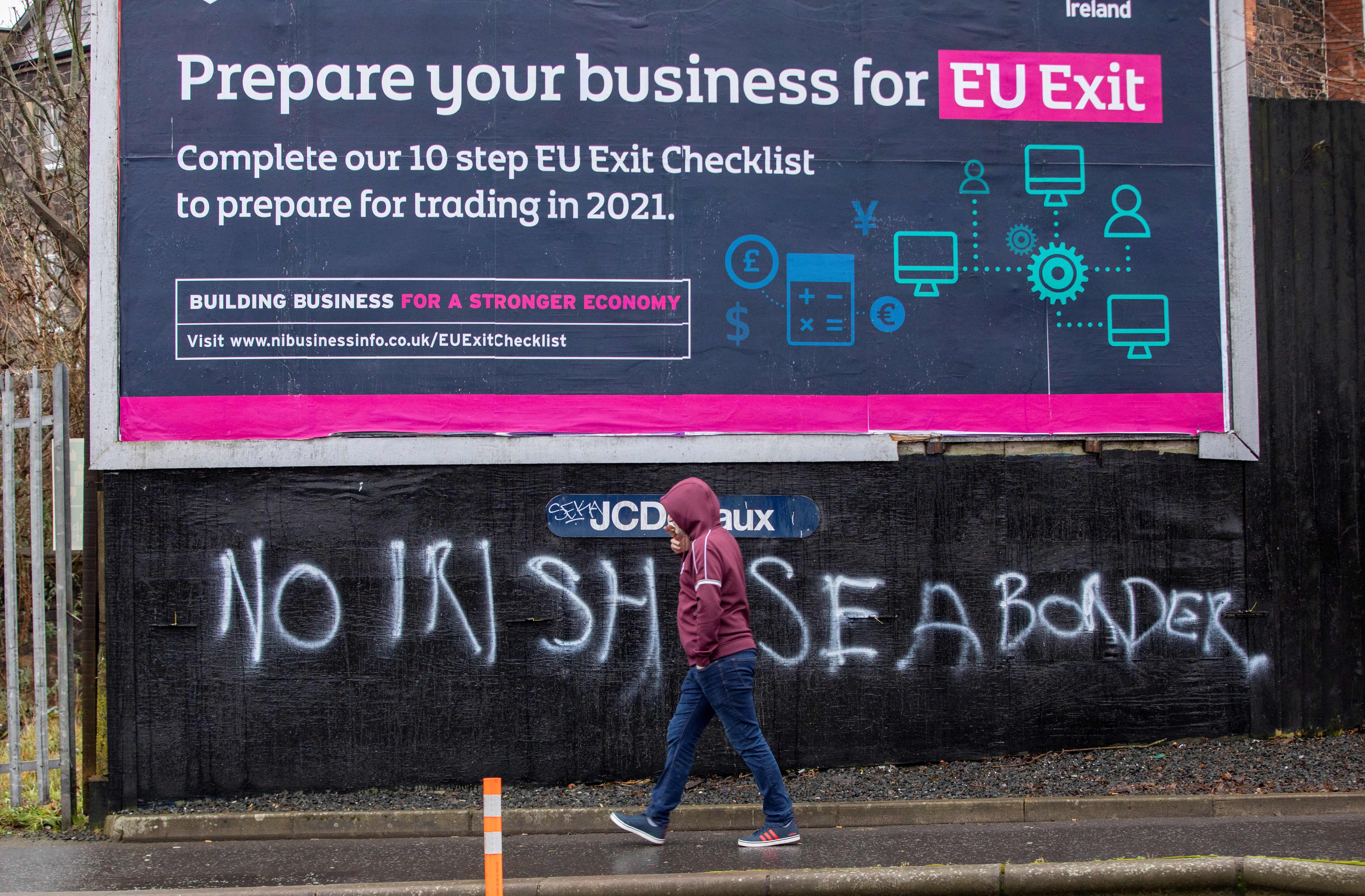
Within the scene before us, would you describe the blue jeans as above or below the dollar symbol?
below

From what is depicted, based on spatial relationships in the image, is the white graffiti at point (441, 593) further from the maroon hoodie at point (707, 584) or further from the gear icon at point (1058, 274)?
the gear icon at point (1058, 274)

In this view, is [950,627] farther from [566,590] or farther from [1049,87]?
[1049,87]

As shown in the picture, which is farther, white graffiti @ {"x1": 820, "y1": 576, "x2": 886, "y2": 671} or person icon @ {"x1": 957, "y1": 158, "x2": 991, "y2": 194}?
person icon @ {"x1": 957, "y1": 158, "x2": 991, "y2": 194}

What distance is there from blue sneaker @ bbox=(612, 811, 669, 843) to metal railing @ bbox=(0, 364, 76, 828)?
3261 mm

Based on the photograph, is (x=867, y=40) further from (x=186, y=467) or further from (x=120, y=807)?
(x=120, y=807)

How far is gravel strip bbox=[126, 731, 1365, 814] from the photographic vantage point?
6.42 metres

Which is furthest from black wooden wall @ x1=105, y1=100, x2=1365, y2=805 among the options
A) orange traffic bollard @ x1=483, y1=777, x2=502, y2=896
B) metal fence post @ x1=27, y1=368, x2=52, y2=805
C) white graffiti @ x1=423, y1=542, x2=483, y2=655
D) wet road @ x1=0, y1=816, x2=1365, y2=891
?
orange traffic bollard @ x1=483, y1=777, x2=502, y2=896

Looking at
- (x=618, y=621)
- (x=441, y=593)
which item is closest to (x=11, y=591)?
(x=441, y=593)

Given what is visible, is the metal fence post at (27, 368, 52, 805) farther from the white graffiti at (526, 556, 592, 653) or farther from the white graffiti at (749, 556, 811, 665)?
the white graffiti at (749, 556, 811, 665)

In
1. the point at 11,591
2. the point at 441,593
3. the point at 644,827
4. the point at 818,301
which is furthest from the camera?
the point at 818,301

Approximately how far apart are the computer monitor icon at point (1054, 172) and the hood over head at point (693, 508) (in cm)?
306

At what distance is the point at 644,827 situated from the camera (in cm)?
580

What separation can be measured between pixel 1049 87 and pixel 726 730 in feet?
14.5

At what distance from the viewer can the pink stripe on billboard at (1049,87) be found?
713cm
